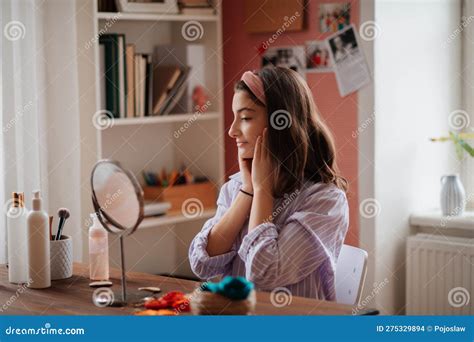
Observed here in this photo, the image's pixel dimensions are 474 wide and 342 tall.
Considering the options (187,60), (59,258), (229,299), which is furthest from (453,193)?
(229,299)

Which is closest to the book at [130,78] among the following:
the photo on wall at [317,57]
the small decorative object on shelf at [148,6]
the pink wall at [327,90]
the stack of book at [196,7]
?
the small decorative object on shelf at [148,6]

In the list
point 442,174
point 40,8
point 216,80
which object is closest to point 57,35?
point 40,8

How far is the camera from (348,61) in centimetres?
301

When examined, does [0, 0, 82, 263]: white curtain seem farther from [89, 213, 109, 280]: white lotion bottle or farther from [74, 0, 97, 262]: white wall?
[89, 213, 109, 280]: white lotion bottle

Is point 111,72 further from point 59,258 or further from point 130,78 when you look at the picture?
point 59,258

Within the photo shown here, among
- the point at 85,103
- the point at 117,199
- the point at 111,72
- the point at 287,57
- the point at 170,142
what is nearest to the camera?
the point at 117,199

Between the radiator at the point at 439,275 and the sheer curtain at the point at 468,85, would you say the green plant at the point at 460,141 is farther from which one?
the radiator at the point at 439,275

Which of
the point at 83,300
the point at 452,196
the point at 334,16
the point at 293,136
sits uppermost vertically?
the point at 334,16

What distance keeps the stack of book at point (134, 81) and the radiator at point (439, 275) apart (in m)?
1.07

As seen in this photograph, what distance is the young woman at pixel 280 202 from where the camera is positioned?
76.7 inches

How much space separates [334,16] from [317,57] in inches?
6.6

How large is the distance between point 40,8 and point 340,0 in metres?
1.07

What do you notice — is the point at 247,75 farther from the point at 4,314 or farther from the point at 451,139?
the point at 451,139

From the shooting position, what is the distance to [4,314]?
5.65ft
